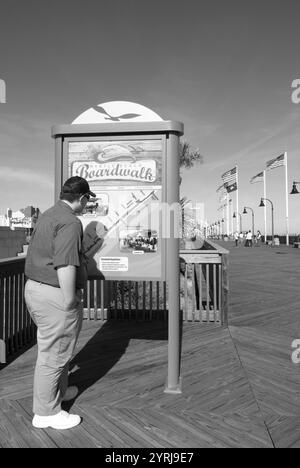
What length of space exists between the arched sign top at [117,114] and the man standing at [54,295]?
1076 millimetres

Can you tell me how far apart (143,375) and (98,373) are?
0.48m

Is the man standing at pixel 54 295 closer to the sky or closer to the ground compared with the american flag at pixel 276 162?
closer to the ground

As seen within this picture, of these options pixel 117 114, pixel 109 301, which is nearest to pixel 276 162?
pixel 109 301

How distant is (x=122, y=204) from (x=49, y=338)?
4.82 feet

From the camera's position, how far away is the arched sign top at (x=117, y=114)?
3.38 meters

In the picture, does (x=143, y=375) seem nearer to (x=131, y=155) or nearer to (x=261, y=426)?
(x=261, y=426)

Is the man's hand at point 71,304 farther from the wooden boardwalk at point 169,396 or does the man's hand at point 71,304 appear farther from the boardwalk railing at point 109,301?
the boardwalk railing at point 109,301

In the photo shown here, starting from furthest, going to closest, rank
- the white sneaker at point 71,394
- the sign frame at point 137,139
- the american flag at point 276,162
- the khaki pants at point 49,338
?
the american flag at point 276,162 → the sign frame at point 137,139 → the white sneaker at point 71,394 → the khaki pants at point 49,338

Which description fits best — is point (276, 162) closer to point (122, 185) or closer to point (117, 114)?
point (117, 114)

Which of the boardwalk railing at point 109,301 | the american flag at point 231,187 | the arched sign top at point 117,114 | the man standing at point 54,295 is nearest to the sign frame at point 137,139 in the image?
the arched sign top at point 117,114

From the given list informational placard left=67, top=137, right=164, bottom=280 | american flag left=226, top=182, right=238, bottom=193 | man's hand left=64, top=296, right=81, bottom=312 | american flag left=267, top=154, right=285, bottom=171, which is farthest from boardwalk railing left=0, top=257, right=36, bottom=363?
american flag left=226, top=182, right=238, bottom=193

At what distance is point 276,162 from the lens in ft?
110

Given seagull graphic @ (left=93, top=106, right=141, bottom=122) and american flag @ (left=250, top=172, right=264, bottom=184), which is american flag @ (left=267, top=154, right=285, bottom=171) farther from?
seagull graphic @ (left=93, top=106, right=141, bottom=122)
